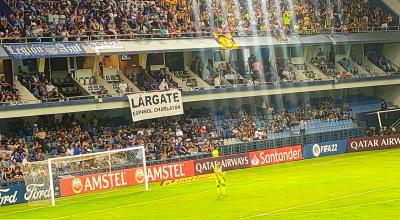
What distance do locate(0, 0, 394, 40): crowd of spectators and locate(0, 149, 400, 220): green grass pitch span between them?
40.2 ft

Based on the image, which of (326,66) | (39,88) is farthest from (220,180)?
(326,66)

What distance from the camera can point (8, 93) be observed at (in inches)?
1610

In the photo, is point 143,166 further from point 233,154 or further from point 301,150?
point 301,150

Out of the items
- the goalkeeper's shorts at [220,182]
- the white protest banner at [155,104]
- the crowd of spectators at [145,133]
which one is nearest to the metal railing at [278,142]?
the crowd of spectators at [145,133]

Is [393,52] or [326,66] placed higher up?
[393,52]

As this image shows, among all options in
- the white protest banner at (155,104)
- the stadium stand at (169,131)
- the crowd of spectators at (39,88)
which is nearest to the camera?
the stadium stand at (169,131)

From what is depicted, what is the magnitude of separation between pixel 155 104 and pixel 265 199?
64.5ft

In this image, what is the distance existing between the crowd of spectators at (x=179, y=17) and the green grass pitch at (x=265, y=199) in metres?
12.3

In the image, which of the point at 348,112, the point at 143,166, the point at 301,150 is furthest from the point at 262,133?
the point at 143,166

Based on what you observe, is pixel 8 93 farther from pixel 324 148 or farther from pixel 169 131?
pixel 324 148

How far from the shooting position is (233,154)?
45.2m

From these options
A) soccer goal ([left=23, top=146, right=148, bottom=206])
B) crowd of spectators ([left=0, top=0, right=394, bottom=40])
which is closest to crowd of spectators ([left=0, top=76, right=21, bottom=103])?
crowd of spectators ([left=0, top=0, right=394, bottom=40])

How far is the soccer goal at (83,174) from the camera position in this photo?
1324 inches

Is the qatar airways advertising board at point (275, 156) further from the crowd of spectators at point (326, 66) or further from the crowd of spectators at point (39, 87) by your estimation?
the crowd of spectators at point (39, 87)
